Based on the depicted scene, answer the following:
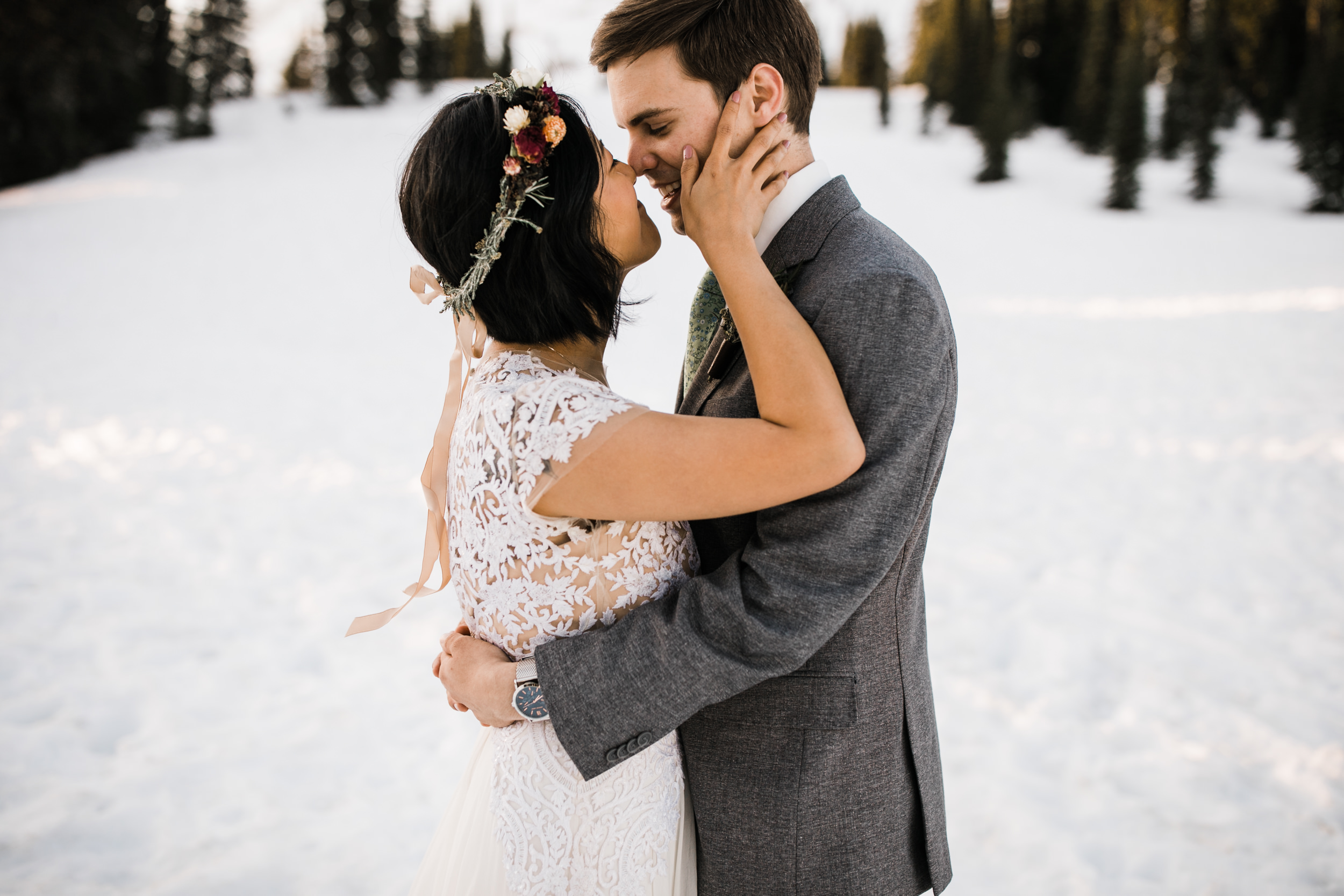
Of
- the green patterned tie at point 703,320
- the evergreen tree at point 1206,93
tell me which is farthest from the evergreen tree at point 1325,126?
the green patterned tie at point 703,320

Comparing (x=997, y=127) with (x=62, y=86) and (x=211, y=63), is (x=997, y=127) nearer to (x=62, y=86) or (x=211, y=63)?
(x=62, y=86)

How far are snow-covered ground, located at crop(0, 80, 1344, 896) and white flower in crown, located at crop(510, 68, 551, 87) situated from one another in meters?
0.34

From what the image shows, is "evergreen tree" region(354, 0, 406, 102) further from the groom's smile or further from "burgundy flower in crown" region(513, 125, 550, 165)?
"burgundy flower in crown" region(513, 125, 550, 165)

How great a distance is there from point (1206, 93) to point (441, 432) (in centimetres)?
3355

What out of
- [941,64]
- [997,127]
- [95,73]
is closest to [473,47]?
[95,73]

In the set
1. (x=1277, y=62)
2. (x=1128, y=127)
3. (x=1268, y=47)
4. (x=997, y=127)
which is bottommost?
(x=1128, y=127)

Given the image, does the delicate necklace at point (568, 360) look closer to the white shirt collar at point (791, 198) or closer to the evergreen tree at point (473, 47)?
the white shirt collar at point (791, 198)

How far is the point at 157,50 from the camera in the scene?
34594mm

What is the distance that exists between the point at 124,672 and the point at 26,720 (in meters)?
0.47

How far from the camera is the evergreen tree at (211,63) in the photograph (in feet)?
102

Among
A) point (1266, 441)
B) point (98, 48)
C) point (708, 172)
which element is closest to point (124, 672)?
point (708, 172)

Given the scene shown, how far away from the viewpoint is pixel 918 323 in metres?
1.34

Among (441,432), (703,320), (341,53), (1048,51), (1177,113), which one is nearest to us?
(441,432)

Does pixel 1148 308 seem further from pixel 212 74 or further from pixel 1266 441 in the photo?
pixel 212 74
